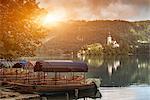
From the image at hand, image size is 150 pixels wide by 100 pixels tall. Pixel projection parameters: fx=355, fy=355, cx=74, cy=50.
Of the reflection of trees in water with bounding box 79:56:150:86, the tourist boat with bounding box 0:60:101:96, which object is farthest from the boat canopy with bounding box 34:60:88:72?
the reflection of trees in water with bounding box 79:56:150:86

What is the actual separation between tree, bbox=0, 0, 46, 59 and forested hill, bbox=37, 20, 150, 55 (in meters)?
0.52

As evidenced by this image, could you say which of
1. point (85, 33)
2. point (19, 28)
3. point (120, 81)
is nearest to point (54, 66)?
point (19, 28)

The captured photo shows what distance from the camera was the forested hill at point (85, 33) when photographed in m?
8.41

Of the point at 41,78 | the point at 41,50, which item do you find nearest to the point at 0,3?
the point at 41,78

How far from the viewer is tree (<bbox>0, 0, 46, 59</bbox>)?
6586 mm

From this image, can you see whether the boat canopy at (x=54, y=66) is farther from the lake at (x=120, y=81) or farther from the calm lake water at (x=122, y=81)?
the calm lake water at (x=122, y=81)

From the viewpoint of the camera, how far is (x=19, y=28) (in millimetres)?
7039

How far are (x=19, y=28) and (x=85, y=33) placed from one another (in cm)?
310

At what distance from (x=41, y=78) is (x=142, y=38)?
2954 millimetres

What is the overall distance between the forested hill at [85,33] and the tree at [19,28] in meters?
0.52

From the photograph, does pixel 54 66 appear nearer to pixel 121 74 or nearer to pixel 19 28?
pixel 19 28

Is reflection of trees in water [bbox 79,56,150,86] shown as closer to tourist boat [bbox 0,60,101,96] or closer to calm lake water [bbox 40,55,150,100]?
calm lake water [bbox 40,55,150,100]

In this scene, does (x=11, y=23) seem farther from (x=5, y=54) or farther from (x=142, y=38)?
(x=142, y=38)

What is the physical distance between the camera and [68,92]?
25.7 feet
